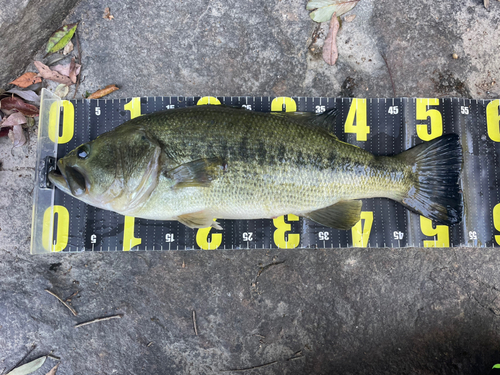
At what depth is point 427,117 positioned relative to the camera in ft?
10.4

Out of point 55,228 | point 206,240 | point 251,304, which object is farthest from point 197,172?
point 55,228

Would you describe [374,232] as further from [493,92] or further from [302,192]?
[493,92]

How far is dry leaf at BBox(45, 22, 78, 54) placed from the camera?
128 inches

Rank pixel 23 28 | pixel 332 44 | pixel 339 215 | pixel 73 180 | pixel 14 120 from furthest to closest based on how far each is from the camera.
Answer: pixel 332 44, pixel 14 120, pixel 23 28, pixel 339 215, pixel 73 180

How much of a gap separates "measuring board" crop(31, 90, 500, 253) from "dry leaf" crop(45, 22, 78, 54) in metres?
0.54

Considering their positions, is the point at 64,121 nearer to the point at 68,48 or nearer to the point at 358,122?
the point at 68,48

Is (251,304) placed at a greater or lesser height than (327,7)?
lesser

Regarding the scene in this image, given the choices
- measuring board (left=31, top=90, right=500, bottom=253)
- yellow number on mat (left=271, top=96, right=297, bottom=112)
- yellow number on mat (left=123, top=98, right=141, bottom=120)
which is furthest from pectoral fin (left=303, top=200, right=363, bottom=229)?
yellow number on mat (left=123, top=98, right=141, bottom=120)

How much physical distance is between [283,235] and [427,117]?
6.29ft

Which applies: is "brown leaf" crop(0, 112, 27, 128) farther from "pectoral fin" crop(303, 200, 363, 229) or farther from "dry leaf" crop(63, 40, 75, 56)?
"pectoral fin" crop(303, 200, 363, 229)

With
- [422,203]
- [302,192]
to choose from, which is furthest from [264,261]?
[422,203]

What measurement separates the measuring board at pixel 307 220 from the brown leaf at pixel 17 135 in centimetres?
28

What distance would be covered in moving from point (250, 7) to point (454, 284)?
358 centimetres

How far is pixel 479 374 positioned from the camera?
301 centimetres
